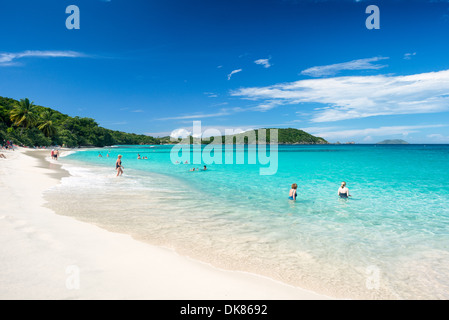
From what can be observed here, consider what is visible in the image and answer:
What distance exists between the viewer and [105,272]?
5121 millimetres

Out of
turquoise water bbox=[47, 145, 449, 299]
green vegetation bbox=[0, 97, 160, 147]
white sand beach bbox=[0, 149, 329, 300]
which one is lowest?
turquoise water bbox=[47, 145, 449, 299]

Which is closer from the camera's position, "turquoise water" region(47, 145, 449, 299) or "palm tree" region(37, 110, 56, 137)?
"turquoise water" region(47, 145, 449, 299)

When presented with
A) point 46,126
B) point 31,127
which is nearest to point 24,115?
point 31,127

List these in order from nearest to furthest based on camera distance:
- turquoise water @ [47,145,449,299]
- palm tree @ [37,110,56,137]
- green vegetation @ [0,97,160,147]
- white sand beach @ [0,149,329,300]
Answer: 1. white sand beach @ [0,149,329,300]
2. turquoise water @ [47,145,449,299]
3. green vegetation @ [0,97,160,147]
4. palm tree @ [37,110,56,137]

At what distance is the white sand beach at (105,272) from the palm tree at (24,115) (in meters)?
81.8

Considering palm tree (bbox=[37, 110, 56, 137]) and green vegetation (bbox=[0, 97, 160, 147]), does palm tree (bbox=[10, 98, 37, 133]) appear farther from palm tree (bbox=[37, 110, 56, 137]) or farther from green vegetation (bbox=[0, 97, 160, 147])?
palm tree (bbox=[37, 110, 56, 137])

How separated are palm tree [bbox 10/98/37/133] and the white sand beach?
8175cm

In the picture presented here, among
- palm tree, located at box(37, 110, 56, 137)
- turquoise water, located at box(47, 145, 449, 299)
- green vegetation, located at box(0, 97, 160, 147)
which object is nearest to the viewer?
turquoise water, located at box(47, 145, 449, 299)

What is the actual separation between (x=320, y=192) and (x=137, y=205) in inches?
501

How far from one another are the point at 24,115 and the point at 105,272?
85830 mm

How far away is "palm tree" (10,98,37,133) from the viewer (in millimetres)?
70875

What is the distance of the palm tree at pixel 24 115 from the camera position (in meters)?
70.9

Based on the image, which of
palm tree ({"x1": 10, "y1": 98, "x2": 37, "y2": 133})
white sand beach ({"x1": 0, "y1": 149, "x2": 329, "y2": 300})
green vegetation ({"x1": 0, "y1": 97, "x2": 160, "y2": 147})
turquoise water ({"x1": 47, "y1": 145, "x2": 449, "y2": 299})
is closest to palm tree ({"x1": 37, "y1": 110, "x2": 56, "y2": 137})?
green vegetation ({"x1": 0, "y1": 97, "x2": 160, "y2": 147})
